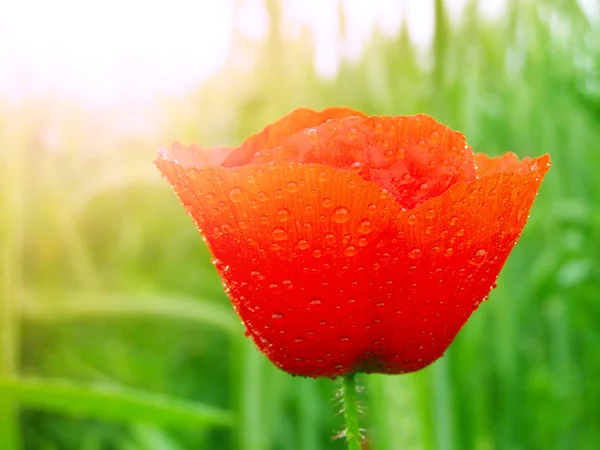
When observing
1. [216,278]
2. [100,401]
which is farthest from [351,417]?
[216,278]

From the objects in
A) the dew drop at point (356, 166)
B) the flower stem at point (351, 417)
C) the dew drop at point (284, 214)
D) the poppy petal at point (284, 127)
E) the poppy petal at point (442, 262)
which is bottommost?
the flower stem at point (351, 417)

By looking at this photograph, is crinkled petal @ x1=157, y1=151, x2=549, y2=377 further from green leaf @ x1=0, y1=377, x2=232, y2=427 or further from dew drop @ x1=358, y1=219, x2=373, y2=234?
green leaf @ x1=0, y1=377, x2=232, y2=427

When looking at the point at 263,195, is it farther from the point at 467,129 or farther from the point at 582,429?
the point at 582,429

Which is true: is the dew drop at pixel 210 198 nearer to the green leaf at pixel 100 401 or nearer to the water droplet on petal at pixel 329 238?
the water droplet on petal at pixel 329 238

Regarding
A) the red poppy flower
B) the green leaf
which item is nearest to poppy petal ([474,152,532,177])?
the red poppy flower

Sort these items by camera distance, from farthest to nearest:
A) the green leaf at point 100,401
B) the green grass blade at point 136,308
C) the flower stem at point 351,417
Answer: the green grass blade at point 136,308
the green leaf at point 100,401
the flower stem at point 351,417

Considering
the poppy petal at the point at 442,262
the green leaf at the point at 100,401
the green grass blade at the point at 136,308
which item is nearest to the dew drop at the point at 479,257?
the poppy petal at the point at 442,262

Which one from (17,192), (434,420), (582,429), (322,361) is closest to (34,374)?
(17,192)
